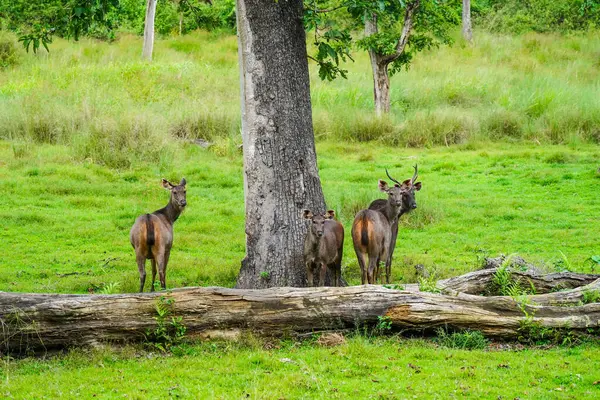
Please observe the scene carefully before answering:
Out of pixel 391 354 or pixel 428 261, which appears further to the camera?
pixel 428 261

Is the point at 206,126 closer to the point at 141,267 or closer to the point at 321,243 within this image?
the point at 141,267

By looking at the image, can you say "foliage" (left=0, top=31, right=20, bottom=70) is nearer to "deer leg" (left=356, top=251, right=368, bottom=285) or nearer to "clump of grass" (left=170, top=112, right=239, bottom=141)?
"clump of grass" (left=170, top=112, right=239, bottom=141)

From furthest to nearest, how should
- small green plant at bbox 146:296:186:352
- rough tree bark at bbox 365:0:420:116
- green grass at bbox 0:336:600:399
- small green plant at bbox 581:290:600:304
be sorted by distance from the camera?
rough tree bark at bbox 365:0:420:116, small green plant at bbox 581:290:600:304, small green plant at bbox 146:296:186:352, green grass at bbox 0:336:600:399

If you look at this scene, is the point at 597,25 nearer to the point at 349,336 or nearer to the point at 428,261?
the point at 428,261

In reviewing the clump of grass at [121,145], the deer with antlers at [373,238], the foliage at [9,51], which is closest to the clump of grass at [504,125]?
the clump of grass at [121,145]

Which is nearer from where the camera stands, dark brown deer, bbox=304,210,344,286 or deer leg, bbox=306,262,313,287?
dark brown deer, bbox=304,210,344,286

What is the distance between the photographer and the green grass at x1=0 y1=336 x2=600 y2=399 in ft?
23.6

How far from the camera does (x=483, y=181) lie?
61.2 feet

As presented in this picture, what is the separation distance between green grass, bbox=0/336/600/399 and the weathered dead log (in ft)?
0.67

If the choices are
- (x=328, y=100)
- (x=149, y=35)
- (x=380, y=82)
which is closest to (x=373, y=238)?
(x=380, y=82)

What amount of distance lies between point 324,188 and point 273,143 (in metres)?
6.73

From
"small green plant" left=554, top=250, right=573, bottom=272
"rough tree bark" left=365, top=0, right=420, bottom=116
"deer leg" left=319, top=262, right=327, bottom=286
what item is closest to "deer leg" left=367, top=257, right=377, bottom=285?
"deer leg" left=319, top=262, right=327, bottom=286

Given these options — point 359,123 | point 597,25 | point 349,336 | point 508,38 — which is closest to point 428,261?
point 349,336

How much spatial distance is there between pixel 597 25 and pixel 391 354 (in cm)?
3118
